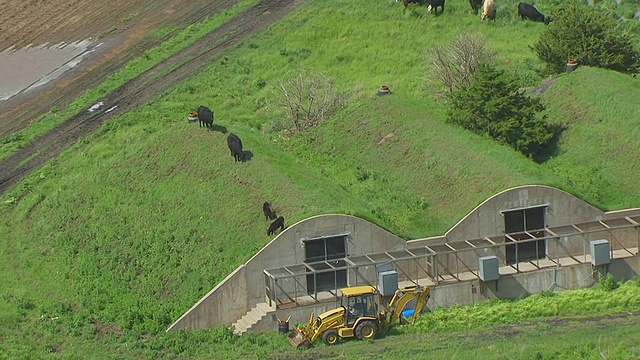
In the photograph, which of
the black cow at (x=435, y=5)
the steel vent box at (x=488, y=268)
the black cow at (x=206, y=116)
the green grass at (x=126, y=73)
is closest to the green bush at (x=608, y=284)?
the steel vent box at (x=488, y=268)

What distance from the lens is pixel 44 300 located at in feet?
161

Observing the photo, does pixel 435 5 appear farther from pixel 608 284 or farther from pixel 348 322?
pixel 348 322

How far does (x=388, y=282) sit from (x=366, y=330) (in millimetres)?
2827

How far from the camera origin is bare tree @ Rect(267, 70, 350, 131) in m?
64.2

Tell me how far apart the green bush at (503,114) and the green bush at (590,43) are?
21.9 feet

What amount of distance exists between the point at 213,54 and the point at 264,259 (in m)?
29.3

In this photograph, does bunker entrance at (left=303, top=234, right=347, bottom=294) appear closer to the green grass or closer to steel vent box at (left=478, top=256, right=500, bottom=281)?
steel vent box at (left=478, top=256, right=500, bottom=281)

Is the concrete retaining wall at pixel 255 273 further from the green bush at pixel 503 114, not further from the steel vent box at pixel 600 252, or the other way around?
the green bush at pixel 503 114

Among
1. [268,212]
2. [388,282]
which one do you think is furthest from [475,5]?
[388,282]

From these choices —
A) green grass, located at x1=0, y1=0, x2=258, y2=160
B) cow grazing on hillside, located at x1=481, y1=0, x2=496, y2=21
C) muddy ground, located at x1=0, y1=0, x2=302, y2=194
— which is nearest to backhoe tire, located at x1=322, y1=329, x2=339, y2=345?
muddy ground, located at x1=0, y1=0, x2=302, y2=194

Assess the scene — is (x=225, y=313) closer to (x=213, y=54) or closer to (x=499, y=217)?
(x=499, y=217)

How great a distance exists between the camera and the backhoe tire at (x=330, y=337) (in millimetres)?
44344

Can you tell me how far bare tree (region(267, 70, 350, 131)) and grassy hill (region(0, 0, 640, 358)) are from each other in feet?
2.96

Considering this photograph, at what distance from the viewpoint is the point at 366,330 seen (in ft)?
147
